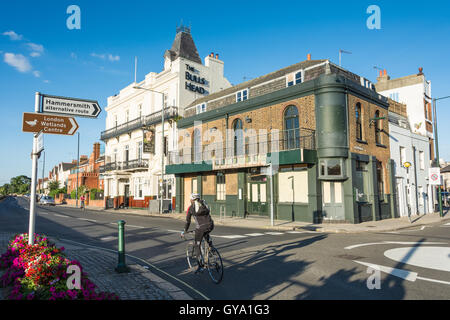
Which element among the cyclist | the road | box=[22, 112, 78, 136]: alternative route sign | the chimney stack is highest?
the chimney stack

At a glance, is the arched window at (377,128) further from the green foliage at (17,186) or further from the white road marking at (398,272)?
the green foliage at (17,186)

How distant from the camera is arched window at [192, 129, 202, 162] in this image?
83.4 ft

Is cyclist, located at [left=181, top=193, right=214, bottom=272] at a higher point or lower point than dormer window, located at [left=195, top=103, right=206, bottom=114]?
lower

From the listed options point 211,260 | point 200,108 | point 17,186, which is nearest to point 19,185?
point 17,186

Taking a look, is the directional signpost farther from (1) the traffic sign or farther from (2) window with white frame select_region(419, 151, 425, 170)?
(2) window with white frame select_region(419, 151, 425, 170)

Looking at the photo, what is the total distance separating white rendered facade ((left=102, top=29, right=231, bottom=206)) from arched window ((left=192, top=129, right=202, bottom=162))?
298 centimetres

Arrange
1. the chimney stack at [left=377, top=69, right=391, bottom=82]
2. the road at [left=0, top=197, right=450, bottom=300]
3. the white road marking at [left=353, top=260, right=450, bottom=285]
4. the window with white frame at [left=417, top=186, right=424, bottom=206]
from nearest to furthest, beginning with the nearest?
1. the road at [left=0, top=197, right=450, bottom=300]
2. the white road marking at [left=353, top=260, right=450, bottom=285]
3. the window with white frame at [left=417, top=186, right=424, bottom=206]
4. the chimney stack at [left=377, top=69, right=391, bottom=82]

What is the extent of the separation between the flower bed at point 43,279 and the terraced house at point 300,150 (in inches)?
492

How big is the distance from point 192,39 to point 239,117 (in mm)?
17564

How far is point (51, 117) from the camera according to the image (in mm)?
5820

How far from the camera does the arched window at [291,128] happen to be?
736 inches

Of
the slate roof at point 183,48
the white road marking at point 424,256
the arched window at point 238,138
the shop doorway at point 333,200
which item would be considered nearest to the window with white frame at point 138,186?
the slate roof at point 183,48

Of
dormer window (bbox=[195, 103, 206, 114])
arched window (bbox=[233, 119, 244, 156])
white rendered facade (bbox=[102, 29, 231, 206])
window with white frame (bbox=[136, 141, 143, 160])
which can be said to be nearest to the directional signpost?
arched window (bbox=[233, 119, 244, 156])
